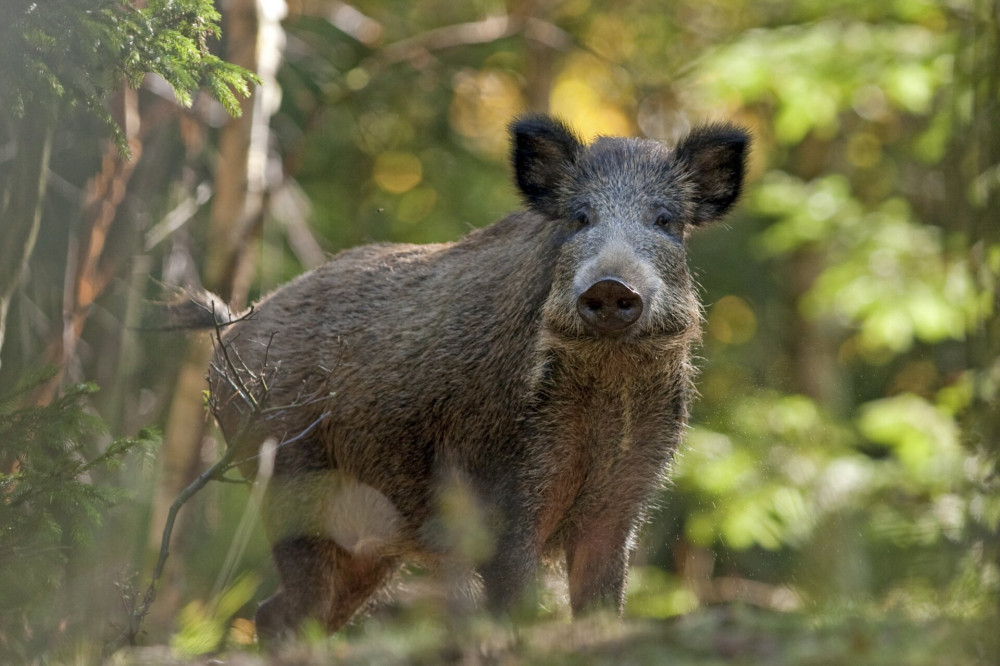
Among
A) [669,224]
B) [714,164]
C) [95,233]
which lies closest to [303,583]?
[669,224]

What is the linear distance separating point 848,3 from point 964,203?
8.81m

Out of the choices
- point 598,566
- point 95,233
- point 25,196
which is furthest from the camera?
point 95,233

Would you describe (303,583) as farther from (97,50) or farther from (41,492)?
(97,50)

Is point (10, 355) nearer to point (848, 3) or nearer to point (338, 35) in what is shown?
point (338, 35)

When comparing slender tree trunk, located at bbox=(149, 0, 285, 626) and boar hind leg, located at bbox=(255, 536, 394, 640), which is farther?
slender tree trunk, located at bbox=(149, 0, 285, 626)

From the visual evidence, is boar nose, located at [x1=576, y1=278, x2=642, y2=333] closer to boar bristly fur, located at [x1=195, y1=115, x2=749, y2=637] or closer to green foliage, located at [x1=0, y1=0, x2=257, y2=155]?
boar bristly fur, located at [x1=195, y1=115, x2=749, y2=637]

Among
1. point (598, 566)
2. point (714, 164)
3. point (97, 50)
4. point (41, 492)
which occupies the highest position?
point (714, 164)

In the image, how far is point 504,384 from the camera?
4.95m

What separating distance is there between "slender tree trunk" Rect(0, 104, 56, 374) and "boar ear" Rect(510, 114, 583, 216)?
203 cm

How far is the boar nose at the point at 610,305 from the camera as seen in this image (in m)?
4.23

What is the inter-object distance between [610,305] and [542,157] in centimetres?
121

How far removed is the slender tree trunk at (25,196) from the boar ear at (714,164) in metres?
2.79

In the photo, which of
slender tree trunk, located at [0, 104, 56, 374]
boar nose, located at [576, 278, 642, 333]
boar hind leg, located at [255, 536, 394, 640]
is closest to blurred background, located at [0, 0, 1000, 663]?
slender tree trunk, located at [0, 104, 56, 374]

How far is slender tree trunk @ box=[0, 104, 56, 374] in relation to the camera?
4621 mm
